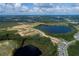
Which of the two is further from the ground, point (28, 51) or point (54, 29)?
point (54, 29)

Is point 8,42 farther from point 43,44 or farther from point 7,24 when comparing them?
point 43,44

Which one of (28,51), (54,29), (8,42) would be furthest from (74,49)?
(8,42)

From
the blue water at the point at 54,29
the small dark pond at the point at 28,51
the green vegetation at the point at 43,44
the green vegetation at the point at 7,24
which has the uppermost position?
the green vegetation at the point at 7,24

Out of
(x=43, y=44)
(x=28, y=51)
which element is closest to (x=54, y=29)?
(x=43, y=44)

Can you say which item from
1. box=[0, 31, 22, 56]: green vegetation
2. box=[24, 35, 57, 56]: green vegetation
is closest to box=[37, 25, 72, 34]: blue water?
box=[24, 35, 57, 56]: green vegetation

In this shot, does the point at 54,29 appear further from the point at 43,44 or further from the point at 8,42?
the point at 8,42

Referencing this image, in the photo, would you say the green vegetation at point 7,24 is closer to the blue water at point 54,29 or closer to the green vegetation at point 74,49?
the blue water at point 54,29

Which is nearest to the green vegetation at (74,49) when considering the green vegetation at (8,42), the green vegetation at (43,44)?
the green vegetation at (43,44)
